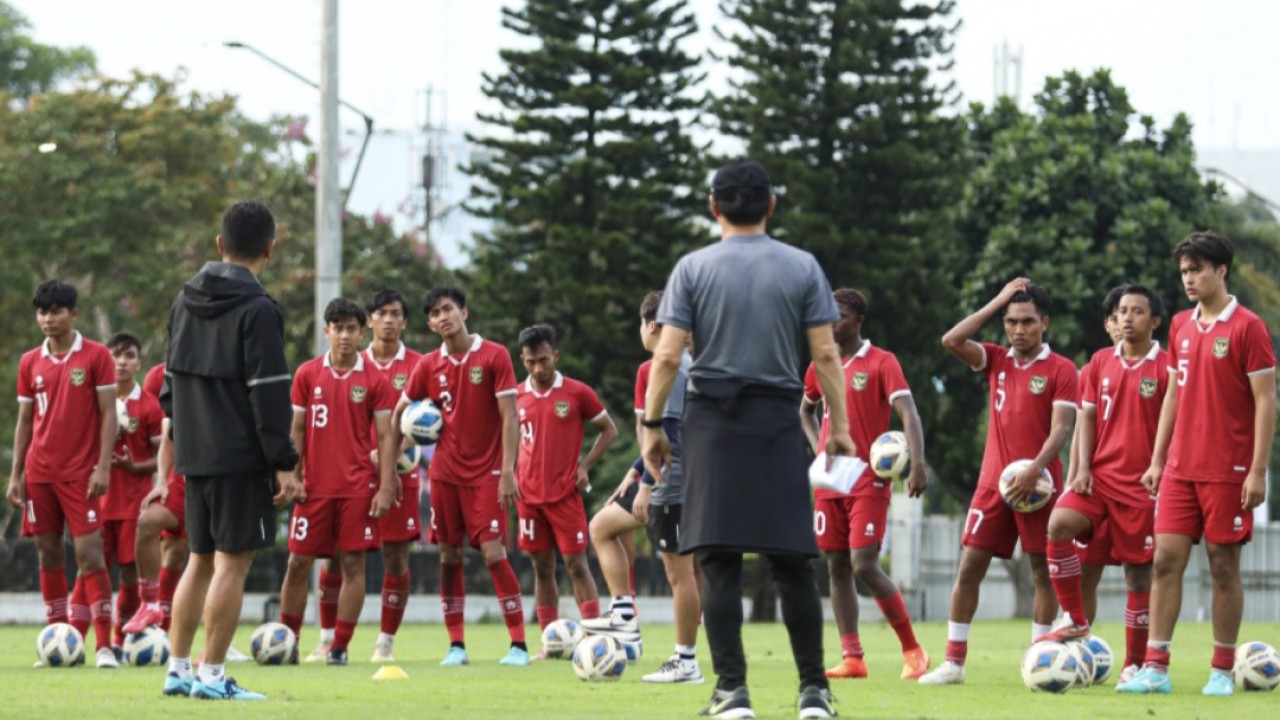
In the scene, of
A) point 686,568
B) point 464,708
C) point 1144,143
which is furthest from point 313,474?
point 1144,143

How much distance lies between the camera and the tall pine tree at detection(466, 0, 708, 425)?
3706 cm

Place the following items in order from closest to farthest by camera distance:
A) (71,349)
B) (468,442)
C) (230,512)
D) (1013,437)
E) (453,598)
Result: (230,512), (1013,437), (71,349), (468,442), (453,598)

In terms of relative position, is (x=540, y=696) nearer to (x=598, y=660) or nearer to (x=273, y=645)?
(x=598, y=660)

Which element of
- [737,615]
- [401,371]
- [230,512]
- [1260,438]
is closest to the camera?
[737,615]

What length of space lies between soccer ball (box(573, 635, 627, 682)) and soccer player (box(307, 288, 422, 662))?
3.06m

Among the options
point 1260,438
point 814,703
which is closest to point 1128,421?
point 1260,438

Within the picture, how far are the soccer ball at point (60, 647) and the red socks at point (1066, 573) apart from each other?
6672 mm

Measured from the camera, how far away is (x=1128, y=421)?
12.6m

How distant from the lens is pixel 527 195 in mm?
37594

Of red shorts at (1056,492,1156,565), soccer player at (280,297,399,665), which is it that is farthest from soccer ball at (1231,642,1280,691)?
soccer player at (280,297,399,665)

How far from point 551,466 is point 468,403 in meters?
0.98

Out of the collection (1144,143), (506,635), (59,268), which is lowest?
(506,635)

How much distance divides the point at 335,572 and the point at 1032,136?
2377cm

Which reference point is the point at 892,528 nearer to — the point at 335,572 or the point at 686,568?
the point at 335,572
